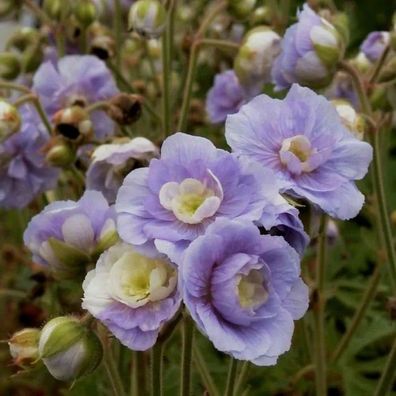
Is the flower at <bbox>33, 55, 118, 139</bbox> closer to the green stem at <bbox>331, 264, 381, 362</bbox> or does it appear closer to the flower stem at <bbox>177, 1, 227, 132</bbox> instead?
the flower stem at <bbox>177, 1, 227, 132</bbox>

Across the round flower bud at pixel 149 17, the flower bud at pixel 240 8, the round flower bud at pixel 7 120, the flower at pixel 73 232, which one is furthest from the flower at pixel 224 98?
the flower at pixel 73 232

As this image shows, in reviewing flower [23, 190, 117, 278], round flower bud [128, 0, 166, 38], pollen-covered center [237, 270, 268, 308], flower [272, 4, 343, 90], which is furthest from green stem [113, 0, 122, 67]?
pollen-covered center [237, 270, 268, 308]

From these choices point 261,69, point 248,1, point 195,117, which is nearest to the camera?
point 261,69

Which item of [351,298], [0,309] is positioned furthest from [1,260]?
[351,298]

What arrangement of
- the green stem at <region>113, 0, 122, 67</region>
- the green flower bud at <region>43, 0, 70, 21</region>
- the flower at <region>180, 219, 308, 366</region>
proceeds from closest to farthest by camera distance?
the flower at <region>180, 219, 308, 366</region> < the green flower bud at <region>43, 0, 70, 21</region> < the green stem at <region>113, 0, 122, 67</region>

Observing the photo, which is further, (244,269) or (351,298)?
(351,298)

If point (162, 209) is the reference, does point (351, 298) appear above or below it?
below

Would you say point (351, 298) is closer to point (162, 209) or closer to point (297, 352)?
point (297, 352)
